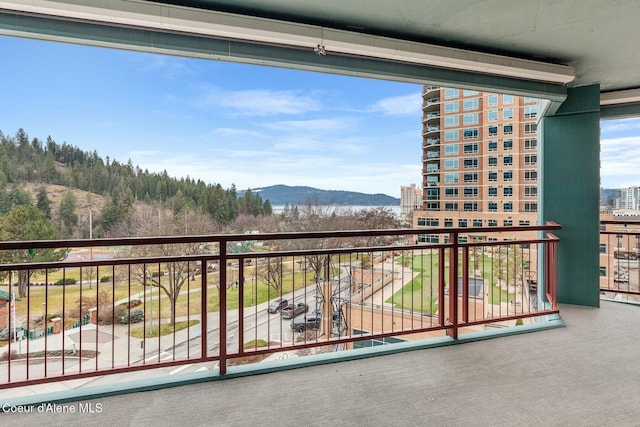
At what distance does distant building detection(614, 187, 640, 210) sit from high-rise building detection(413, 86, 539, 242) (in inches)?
46.1

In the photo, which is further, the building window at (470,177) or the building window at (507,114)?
the building window at (470,177)

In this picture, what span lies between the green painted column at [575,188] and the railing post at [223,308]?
4248 millimetres

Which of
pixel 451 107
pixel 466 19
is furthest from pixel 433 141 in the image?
pixel 466 19

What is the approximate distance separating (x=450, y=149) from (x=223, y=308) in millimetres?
8319

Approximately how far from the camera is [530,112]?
17.0ft

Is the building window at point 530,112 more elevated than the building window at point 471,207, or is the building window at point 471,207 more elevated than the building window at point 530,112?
the building window at point 530,112

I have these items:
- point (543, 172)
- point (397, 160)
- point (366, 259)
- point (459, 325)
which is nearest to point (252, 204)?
point (366, 259)

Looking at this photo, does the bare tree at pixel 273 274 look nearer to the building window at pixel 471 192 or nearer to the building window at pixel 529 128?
the building window at pixel 529 128

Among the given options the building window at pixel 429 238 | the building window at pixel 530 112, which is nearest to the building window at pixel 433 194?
the building window at pixel 530 112

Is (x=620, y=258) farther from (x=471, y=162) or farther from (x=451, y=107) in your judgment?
(x=451, y=107)

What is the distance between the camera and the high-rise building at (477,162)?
19.7 feet

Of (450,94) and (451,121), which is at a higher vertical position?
(450,94)

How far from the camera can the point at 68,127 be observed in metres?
7.61

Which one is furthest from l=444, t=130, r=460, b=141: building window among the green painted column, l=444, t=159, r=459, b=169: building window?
the green painted column
